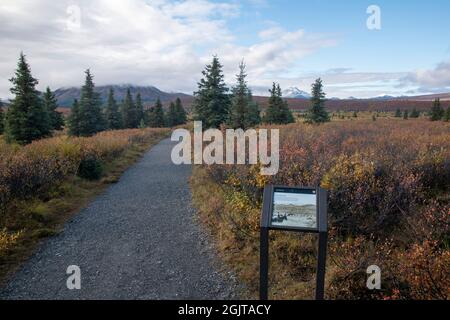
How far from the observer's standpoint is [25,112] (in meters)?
25.2

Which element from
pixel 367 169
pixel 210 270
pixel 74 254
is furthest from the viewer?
pixel 367 169

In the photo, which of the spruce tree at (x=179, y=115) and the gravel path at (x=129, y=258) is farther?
the spruce tree at (x=179, y=115)

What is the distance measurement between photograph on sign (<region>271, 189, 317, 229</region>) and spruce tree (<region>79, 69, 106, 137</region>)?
34312 mm

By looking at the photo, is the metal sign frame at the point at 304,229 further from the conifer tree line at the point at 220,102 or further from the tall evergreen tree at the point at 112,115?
the tall evergreen tree at the point at 112,115

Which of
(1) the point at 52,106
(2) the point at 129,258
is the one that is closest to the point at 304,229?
(2) the point at 129,258

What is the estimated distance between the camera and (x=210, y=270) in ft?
18.1

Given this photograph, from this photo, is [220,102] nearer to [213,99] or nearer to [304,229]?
[213,99]

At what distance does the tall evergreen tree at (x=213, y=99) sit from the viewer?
69.3 ft

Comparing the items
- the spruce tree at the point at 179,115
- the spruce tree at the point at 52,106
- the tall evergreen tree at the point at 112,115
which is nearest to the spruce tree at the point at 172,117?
the spruce tree at the point at 179,115

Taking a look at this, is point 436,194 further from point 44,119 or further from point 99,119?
point 99,119

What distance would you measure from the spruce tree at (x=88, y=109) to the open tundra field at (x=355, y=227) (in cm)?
2958

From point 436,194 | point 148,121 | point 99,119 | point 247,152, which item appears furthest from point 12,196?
point 148,121

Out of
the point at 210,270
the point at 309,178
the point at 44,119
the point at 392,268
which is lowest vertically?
the point at 210,270
